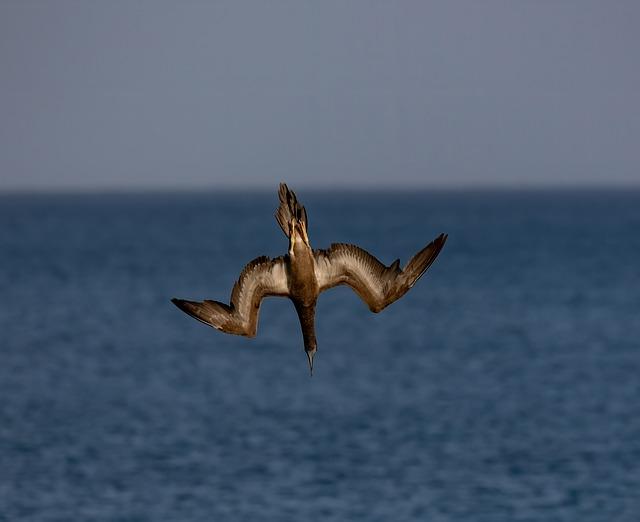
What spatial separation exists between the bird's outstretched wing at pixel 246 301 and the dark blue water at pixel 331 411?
25.9 metres

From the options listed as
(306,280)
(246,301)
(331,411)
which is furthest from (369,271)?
(331,411)

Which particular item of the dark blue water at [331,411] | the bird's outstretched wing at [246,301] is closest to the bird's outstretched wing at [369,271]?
the bird's outstretched wing at [246,301]

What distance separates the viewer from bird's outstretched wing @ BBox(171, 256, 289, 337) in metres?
15.5

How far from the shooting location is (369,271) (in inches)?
627

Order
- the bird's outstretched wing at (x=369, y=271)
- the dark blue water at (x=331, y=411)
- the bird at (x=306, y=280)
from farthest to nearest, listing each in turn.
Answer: the dark blue water at (x=331, y=411) < the bird's outstretched wing at (x=369, y=271) < the bird at (x=306, y=280)

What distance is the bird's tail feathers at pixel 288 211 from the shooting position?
14.4 meters

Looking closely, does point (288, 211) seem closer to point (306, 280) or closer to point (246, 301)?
point (306, 280)

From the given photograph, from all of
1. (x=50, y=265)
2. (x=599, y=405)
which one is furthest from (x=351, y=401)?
(x=50, y=265)

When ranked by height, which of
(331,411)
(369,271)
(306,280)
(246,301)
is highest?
(369,271)

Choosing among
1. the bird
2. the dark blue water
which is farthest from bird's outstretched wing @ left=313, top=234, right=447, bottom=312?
the dark blue water

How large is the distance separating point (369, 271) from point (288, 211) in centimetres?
165

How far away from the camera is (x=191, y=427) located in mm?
54781

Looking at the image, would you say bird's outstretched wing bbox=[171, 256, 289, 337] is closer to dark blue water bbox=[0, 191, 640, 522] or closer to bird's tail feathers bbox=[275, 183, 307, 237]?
bird's tail feathers bbox=[275, 183, 307, 237]

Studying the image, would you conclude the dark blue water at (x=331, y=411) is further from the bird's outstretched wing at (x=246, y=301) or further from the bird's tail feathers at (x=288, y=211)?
the bird's tail feathers at (x=288, y=211)
